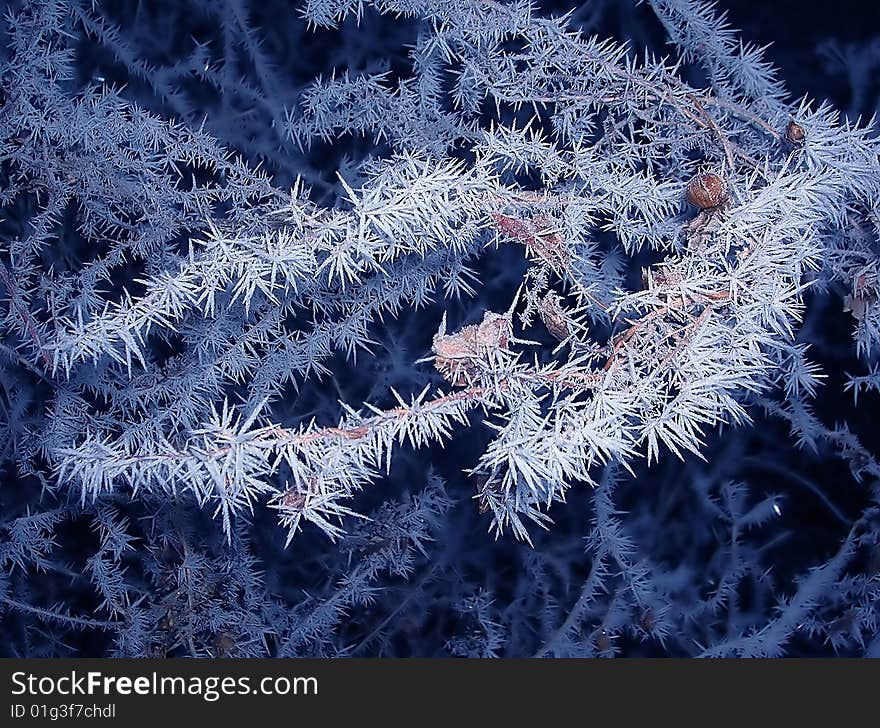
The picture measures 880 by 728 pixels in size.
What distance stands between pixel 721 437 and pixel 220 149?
33.3 inches

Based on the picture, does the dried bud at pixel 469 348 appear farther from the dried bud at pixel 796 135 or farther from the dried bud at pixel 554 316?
the dried bud at pixel 796 135

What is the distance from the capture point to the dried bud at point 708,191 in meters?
0.60

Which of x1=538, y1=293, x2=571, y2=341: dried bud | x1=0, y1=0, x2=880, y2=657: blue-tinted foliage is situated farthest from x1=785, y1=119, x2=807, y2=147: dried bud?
x1=538, y1=293, x2=571, y2=341: dried bud

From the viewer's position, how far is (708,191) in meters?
0.60

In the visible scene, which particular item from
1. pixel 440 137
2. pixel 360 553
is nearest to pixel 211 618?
pixel 360 553

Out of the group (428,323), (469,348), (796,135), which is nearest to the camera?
(469,348)

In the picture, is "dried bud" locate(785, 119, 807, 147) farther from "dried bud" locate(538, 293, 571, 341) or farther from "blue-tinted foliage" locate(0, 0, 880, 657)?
"dried bud" locate(538, 293, 571, 341)

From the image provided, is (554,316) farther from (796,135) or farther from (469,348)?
(796,135)

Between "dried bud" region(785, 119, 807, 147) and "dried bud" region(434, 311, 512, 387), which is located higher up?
"dried bud" region(785, 119, 807, 147)

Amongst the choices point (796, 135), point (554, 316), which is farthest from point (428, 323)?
point (796, 135)

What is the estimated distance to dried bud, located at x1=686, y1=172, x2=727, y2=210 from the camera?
597 millimetres

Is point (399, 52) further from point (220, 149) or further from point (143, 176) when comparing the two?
point (143, 176)

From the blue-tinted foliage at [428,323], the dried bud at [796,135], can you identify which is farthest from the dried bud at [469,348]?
the dried bud at [796,135]

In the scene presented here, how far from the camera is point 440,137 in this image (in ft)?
2.88
